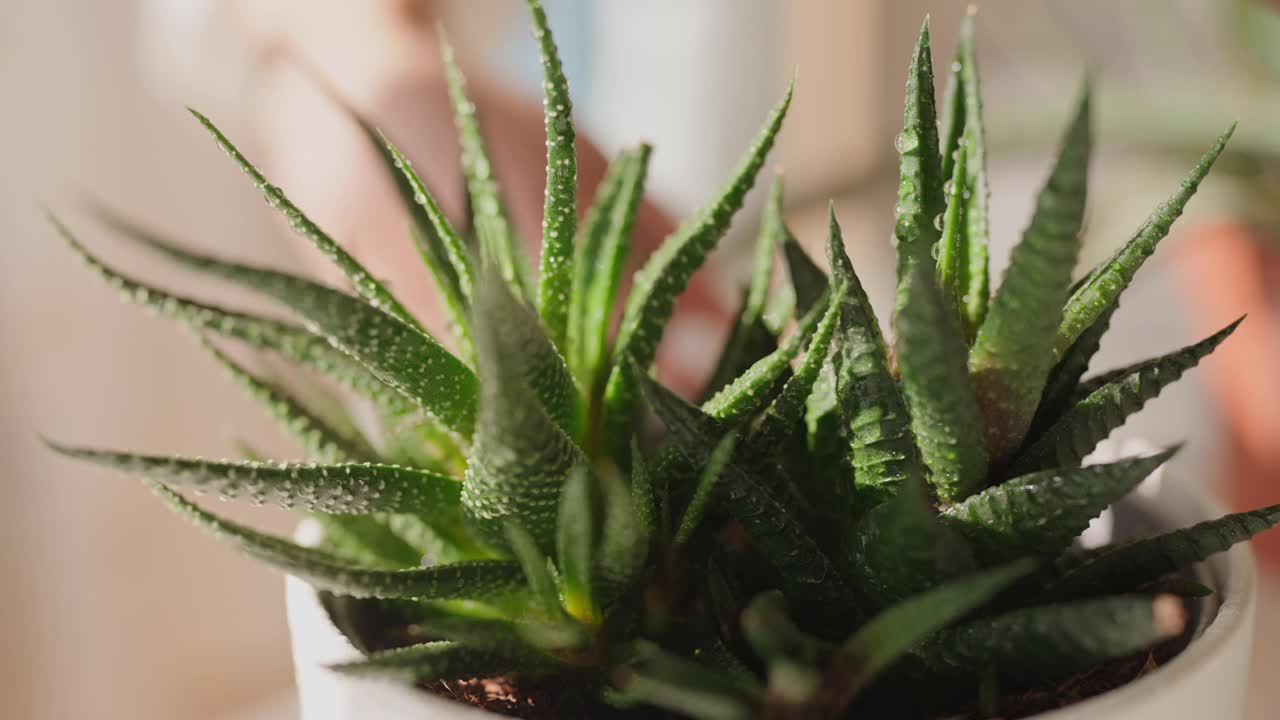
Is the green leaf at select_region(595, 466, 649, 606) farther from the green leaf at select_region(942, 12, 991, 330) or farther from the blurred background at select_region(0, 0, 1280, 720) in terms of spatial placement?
the blurred background at select_region(0, 0, 1280, 720)

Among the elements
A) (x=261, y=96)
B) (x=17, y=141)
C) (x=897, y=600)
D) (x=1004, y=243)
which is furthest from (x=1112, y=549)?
(x=1004, y=243)

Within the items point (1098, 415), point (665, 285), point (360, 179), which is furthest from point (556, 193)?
point (360, 179)

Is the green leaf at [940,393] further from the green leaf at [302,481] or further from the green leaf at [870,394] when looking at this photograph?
the green leaf at [302,481]

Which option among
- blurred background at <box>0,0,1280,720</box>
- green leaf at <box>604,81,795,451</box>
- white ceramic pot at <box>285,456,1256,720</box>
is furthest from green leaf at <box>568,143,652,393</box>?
blurred background at <box>0,0,1280,720</box>

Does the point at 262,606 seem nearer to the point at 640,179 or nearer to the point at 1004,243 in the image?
the point at 1004,243

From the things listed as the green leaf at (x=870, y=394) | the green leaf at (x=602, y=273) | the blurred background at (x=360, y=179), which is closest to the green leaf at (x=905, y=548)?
the green leaf at (x=870, y=394)

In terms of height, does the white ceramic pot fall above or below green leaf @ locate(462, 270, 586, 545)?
below
